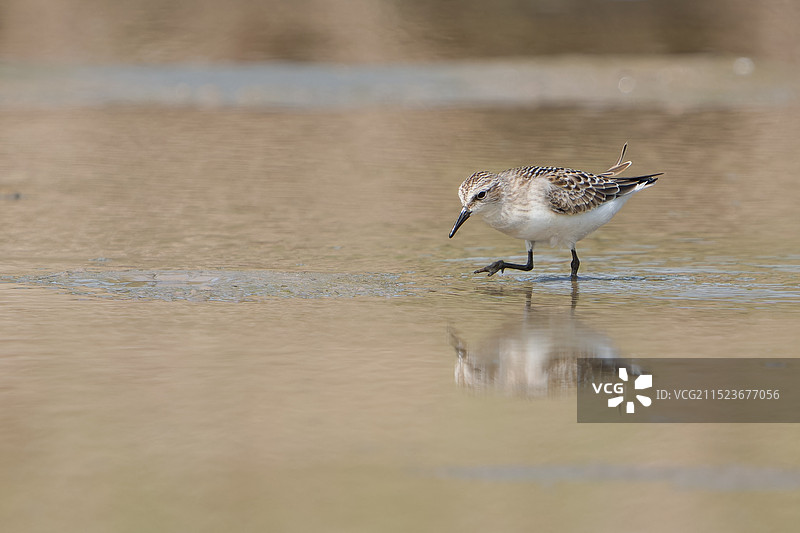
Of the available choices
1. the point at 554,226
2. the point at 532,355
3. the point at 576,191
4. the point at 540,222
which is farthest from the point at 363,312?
the point at 576,191

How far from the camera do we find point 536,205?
966 centimetres

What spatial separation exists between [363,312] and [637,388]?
228cm

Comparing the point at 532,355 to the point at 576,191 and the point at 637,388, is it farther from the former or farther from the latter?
the point at 576,191

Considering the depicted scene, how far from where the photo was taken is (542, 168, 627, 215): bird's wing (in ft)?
31.9

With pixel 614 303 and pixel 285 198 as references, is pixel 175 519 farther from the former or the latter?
pixel 285 198

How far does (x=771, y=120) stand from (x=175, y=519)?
54.8 ft

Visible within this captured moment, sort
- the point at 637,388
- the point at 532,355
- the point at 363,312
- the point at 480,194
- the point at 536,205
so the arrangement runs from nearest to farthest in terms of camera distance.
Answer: the point at 637,388, the point at 532,355, the point at 363,312, the point at 480,194, the point at 536,205

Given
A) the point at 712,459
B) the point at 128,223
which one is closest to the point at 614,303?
the point at 712,459

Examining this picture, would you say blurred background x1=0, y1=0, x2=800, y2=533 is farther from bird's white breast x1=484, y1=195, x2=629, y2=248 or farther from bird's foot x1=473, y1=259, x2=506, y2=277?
bird's white breast x1=484, y1=195, x2=629, y2=248

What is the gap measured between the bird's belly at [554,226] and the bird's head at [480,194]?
24 centimetres

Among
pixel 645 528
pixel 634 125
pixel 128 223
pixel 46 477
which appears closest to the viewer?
pixel 645 528

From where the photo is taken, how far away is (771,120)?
20.1 m

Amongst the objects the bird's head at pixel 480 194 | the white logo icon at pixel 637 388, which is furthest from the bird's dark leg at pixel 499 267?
the white logo icon at pixel 637 388

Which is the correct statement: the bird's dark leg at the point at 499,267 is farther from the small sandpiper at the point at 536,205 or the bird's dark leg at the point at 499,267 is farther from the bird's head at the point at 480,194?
the bird's head at the point at 480,194
